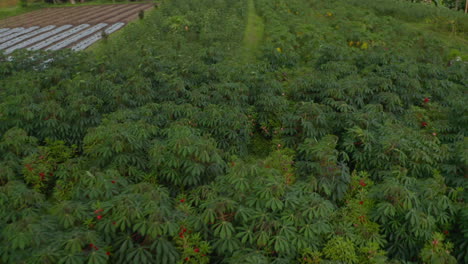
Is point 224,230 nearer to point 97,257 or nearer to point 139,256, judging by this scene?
point 139,256

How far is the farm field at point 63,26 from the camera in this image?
70.5ft

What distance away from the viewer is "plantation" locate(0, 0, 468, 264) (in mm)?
5004

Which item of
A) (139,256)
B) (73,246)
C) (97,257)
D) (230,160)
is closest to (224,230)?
(139,256)

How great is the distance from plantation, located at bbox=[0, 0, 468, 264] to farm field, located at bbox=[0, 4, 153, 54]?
8902 mm

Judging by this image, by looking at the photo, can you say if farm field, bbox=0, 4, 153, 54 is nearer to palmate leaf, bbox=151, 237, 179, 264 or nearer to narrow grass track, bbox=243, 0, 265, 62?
narrow grass track, bbox=243, 0, 265, 62

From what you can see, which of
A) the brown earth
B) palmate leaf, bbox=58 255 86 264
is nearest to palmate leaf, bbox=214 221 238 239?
palmate leaf, bbox=58 255 86 264

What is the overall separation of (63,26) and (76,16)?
4828 mm

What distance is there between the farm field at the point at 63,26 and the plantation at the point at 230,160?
8.90 meters

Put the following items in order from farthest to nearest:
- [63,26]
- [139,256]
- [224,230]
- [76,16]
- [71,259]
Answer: [76,16]
[63,26]
[224,230]
[139,256]
[71,259]

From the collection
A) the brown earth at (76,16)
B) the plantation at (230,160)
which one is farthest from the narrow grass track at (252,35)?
the brown earth at (76,16)

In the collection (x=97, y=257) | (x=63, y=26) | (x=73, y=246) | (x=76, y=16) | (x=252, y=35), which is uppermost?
(x=73, y=246)

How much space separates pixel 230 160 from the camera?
26.6ft

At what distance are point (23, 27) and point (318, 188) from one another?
29582mm

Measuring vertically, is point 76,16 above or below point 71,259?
below
